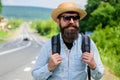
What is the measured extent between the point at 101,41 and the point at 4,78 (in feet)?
63.9

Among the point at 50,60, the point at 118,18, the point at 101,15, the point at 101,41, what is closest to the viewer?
the point at 50,60

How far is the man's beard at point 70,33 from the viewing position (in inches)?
175

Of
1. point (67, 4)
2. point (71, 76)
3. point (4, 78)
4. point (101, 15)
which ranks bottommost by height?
point (101, 15)

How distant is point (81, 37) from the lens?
4605mm

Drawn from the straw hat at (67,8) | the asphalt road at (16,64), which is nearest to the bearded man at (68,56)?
the straw hat at (67,8)

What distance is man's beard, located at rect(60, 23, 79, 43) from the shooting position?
443 cm

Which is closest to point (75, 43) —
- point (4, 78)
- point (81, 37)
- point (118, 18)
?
point (81, 37)

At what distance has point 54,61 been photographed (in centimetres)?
437

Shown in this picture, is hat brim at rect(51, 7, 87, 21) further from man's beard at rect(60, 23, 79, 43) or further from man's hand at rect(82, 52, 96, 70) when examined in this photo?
man's hand at rect(82, 52, 96, 70)

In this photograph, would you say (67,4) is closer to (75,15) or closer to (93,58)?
(75,15)

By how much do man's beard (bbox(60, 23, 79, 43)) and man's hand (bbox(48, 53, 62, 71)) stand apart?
0.18m

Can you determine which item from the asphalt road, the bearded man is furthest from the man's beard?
the asphalt road

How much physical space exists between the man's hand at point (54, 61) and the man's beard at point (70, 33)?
178mm

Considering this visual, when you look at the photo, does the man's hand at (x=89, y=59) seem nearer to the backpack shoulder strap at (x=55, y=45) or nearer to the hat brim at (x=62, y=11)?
the backpack shoulder strap at (x=55, y=45)
